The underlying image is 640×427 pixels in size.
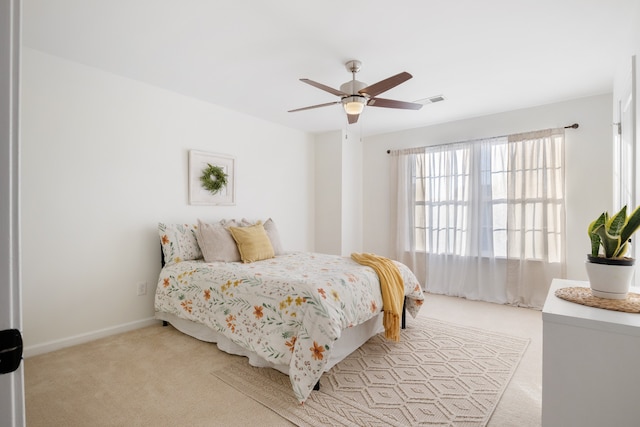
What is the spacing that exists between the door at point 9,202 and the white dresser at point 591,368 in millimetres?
1631

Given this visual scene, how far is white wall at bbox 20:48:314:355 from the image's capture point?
2713 mm

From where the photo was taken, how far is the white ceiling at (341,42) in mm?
2191

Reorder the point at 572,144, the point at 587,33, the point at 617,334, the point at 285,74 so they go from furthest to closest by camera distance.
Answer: the point at 572,144 < the point at 285,74 < the point at 587,33 < the point at 617,334

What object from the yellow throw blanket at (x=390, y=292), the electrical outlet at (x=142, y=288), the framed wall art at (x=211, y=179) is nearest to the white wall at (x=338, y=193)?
the framed wall art at (x=211, y=179)

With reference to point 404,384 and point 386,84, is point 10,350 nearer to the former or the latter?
point 404,384

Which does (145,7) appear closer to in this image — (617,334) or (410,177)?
(617,334)

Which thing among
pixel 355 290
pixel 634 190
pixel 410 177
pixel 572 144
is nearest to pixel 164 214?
pixel 355 290

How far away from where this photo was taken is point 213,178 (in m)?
4.00

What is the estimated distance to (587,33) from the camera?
2473mm

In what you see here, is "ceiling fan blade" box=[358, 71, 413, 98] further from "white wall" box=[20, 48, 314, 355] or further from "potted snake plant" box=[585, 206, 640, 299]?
"white wall" box=[20, 48, 314, 355]

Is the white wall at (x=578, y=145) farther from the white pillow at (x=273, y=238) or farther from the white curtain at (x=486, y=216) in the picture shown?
the white pillow at (x=273, y=238)

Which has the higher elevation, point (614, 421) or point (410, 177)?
point (410, 177)

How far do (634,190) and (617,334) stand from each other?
153 cm

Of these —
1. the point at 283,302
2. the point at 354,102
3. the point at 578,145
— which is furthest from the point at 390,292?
the point at 578,145
